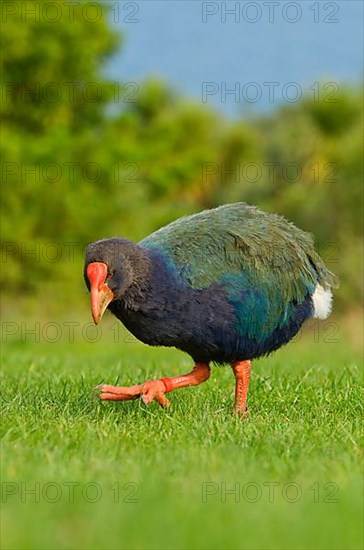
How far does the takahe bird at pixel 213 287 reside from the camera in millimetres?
5605

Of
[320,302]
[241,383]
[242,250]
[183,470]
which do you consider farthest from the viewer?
[320,302]

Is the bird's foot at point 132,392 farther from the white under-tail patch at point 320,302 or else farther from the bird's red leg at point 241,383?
the white under-tail patch at point 320,302

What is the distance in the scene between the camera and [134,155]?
2684 centimetres

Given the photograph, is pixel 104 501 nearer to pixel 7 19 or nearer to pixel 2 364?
pixel 2 364

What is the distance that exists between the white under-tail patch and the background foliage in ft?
50.8

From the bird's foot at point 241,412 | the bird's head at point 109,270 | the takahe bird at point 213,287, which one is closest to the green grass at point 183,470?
the bird's foot at point 241,412

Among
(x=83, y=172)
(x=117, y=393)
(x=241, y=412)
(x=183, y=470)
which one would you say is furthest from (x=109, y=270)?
(x=83, y=172)

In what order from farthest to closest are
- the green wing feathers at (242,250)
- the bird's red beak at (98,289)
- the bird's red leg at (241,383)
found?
the bird's red leg at (241,383)
the green wing feathers at (242,250)
the bird's red beak at (98,289)

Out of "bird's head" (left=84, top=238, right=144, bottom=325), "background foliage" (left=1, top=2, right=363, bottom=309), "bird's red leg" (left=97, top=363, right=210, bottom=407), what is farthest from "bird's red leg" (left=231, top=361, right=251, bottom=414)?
"background foliage" (left=1, top=2, right=363, bottom=309)

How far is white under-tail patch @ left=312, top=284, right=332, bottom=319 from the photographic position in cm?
635

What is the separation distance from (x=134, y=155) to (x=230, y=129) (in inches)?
576

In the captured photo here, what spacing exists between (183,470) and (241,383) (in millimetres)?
1923

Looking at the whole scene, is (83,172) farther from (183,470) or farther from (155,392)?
(183,470)

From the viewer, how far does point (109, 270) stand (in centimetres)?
549
